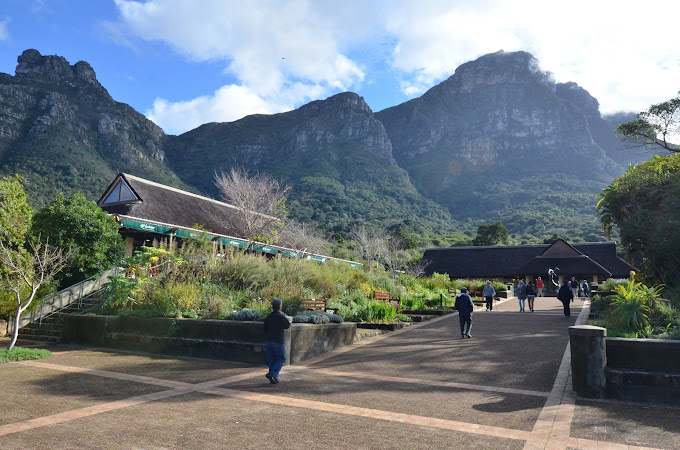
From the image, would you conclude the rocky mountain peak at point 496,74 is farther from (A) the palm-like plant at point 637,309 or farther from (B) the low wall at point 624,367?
(B) the low wall at point 624,367

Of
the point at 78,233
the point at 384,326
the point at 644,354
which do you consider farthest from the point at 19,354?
the point at 644,354

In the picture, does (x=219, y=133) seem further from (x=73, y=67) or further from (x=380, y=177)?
(x=380, y=177)

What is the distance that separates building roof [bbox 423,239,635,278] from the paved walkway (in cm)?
4195

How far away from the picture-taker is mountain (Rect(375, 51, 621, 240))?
103 metres

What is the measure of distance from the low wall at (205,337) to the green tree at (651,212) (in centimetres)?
1124

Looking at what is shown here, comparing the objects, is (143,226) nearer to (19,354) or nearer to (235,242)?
(235,242)

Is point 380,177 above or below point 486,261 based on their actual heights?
above

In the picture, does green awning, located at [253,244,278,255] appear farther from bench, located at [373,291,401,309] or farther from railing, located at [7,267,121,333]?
railing, located at [7,267,121,333]

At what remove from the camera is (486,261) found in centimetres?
5419

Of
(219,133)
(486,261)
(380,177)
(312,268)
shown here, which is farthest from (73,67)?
(312,268)

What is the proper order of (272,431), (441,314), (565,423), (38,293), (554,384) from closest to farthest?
(272,431) < (565,423) < (554,384) < (38,293) < (441,314)

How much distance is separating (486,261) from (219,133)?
91.6 metres

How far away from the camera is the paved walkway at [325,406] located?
4.67 metres

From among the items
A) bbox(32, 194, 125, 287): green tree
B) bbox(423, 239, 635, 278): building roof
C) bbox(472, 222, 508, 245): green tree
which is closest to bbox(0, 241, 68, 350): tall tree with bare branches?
bbox(32, 194, 125, 287): green tree
